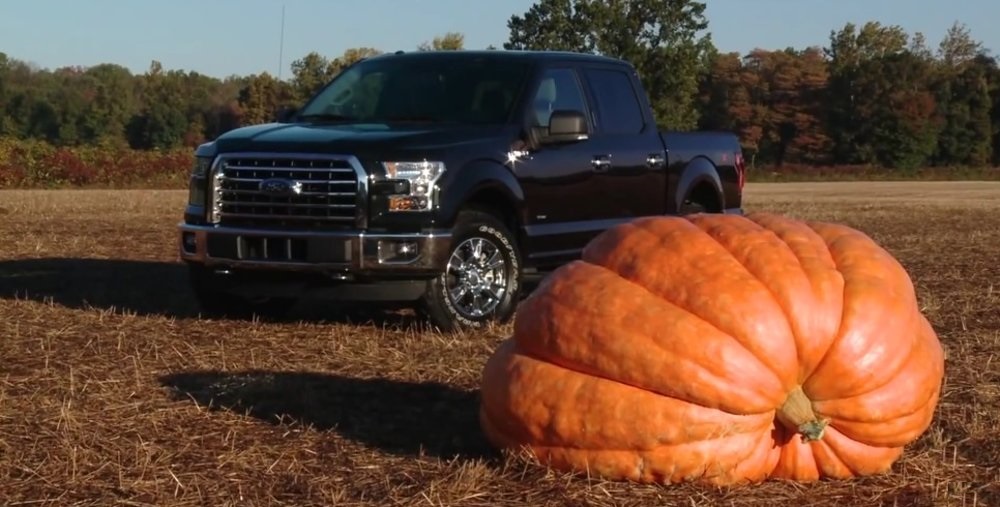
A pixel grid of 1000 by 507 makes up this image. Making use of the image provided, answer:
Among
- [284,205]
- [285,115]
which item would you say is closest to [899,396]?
[284,205]

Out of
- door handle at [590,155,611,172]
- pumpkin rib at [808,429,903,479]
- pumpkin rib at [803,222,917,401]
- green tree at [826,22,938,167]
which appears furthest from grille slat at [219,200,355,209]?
green tree at [826,22,938,167]

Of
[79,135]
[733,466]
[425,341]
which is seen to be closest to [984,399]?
[733,466]

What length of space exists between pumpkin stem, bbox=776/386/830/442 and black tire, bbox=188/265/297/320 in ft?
15.3

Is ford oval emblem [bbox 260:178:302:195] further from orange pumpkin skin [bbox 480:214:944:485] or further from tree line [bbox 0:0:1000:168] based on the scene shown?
tree line [bbox 0:0:1000:168]

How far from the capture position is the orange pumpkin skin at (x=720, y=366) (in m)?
4.23

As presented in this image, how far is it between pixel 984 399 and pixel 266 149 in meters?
4.21

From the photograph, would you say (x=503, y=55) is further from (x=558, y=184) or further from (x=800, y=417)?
(x=800, y=417)

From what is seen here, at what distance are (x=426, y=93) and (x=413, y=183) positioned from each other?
1.37 meters

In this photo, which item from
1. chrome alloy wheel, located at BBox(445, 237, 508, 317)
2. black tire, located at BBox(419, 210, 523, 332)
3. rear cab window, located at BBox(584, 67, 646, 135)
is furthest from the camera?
rear cab window, located at BBox(584, 67, 646, 135)

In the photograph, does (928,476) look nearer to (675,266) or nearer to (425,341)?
(675,266)

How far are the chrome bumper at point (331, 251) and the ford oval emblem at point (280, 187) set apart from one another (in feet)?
0.74

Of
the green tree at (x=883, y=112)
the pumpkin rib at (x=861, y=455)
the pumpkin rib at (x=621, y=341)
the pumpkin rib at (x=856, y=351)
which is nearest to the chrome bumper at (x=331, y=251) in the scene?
the pumpkin rib at (x=621, y=341)

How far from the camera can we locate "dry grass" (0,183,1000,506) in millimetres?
4379

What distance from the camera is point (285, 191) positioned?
7.85m
